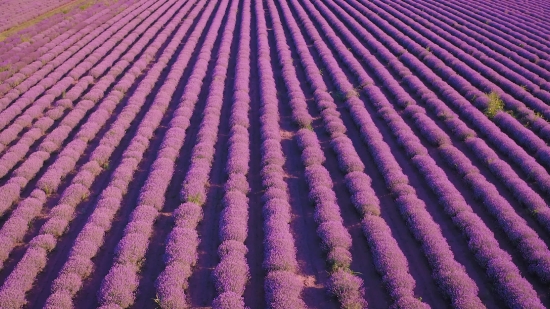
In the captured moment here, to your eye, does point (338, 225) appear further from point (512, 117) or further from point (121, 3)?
point (121, 3)

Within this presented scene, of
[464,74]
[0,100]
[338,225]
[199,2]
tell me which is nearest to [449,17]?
[464,74]

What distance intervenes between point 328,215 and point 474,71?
502 inches

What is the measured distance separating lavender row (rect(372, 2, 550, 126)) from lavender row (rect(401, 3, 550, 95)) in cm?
35

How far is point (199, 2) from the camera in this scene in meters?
32.8

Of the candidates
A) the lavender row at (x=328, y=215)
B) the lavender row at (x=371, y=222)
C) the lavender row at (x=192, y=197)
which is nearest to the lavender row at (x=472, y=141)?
the lavender row at (x=371, y=222)

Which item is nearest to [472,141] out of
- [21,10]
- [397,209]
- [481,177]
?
[481,177]

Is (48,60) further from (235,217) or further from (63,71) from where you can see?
(235,217)

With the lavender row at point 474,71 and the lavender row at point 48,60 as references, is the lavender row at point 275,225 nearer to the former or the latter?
the lavender row at point 474,71

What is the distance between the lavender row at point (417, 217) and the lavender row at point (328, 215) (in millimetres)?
772

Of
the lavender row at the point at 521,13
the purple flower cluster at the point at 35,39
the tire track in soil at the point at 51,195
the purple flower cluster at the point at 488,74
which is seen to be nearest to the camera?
the tire track in soil at the point at 51,195

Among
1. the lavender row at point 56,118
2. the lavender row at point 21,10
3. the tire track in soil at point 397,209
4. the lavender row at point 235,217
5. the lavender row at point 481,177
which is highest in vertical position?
the lavender row at point 21,10

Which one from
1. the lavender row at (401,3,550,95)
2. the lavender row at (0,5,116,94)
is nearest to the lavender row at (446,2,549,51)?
the lavender row at (401,3,550,95)

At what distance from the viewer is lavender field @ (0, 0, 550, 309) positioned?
285 inches

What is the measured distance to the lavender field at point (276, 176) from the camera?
725 cm
